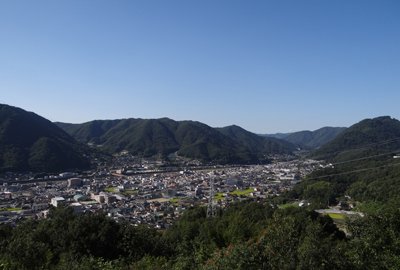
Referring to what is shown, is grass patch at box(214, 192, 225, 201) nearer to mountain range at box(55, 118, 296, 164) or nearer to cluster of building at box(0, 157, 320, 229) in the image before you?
cluster of building at box(0, 157, 320, 229)

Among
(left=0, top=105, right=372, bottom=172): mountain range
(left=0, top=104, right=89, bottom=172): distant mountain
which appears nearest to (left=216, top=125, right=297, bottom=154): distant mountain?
(left=0, top=105, right=372, bottom=172): mountain range

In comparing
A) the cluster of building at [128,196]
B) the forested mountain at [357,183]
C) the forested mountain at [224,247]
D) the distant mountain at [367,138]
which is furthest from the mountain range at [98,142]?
the forested mountain at [224,247]

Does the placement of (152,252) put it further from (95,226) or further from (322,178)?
(322,178)

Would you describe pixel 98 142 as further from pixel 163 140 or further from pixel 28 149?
pixel 28 149

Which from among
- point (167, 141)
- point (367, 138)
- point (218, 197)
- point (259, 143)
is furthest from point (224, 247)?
point (259, 143)

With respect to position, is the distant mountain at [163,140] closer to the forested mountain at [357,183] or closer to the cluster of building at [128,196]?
the cluster of building at [128,196]

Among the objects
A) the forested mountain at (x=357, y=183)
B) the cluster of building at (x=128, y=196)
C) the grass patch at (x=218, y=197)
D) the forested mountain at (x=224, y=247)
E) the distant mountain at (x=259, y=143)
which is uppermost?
the distant mountain at (x=259, y=143)

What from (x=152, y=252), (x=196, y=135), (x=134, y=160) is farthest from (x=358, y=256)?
(x=196, y=135)

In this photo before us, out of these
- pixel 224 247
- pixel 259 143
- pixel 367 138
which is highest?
pixel 367 138
